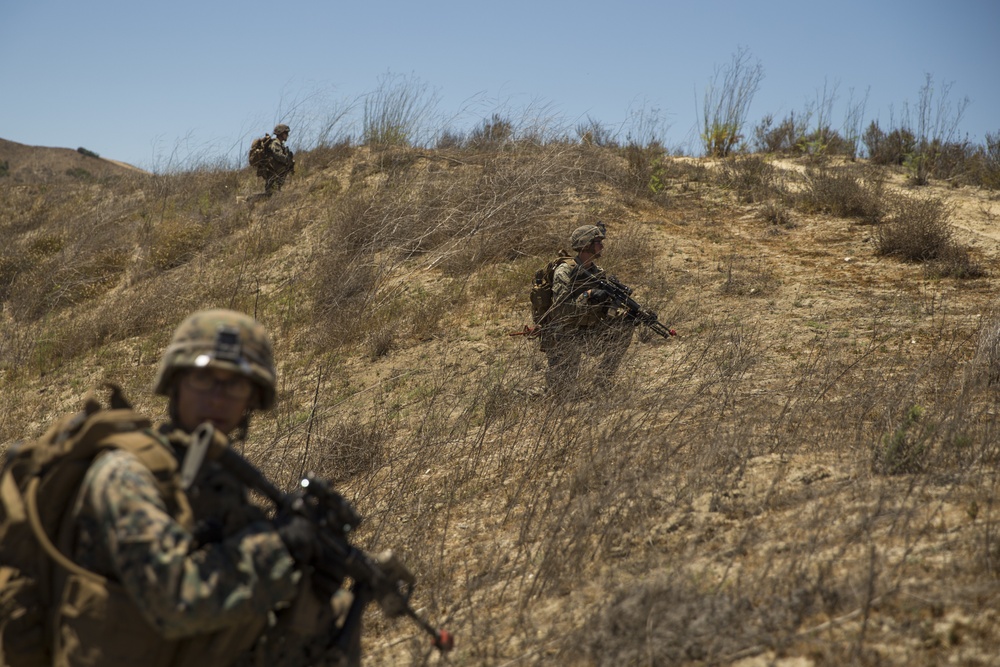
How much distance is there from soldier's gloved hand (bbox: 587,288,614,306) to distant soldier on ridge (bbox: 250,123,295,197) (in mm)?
8783

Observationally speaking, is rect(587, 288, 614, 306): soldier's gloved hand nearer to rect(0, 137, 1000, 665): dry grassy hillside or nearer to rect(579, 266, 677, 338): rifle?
rect(579, 266, 677, 338): rifle

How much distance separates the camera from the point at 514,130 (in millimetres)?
11828

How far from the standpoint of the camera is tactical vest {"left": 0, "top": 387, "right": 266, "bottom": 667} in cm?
184

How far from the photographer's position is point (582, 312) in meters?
6.32

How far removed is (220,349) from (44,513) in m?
0.54

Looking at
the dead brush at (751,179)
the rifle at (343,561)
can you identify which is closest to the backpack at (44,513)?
the rifle at (343,561)

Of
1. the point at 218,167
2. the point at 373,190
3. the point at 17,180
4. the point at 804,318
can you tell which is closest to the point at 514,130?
the point at 373,190

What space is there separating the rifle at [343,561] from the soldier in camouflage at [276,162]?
40.4ft

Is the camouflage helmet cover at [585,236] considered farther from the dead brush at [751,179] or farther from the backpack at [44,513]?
the dead brush at [751,179]

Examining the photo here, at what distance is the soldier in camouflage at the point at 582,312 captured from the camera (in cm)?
621

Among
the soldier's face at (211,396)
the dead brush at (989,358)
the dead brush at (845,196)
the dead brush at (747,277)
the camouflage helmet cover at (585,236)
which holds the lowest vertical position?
the dead brush at (989,358)

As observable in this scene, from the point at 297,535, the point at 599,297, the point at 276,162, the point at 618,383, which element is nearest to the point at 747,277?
the point at 599,297

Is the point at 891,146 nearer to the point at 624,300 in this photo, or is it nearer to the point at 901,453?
the point at 624,300

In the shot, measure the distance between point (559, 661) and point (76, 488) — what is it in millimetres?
1768
